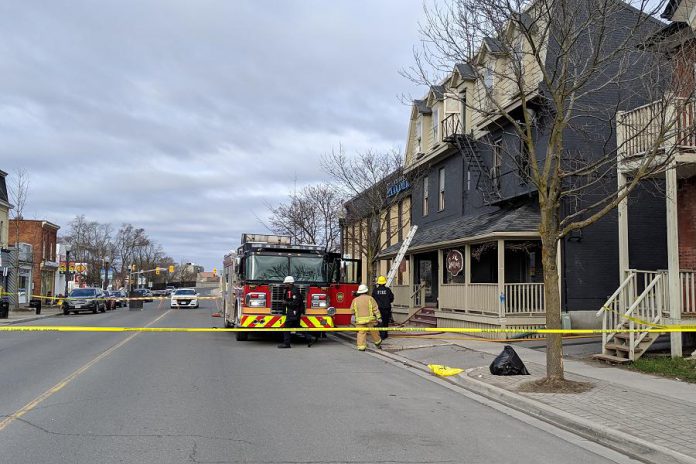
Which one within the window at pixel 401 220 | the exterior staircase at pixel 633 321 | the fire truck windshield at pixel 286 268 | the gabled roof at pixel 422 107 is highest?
the gabled roof at pixel 422 107

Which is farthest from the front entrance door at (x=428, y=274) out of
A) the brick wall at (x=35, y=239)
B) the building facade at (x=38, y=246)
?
the brick wall at (x=35, y=239)

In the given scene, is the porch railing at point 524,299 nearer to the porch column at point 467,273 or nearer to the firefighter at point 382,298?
the porch column at point 467,273

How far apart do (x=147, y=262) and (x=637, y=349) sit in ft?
381

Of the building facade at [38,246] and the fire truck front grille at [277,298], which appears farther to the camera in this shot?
the building facade at [38,246]

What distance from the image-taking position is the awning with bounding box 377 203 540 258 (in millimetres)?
16781

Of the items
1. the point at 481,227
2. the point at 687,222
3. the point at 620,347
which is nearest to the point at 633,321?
the point at 620,347

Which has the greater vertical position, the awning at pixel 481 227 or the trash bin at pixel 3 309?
the awning at pixel 481 227

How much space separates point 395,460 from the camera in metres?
5.84

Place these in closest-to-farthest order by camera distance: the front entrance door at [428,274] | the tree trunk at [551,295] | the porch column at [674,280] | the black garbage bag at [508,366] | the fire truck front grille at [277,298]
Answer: the tree trunk at [551,295], the black garbage bag at [508,366], the porch column at [674,280], the fire truck front grille at [277,298], the front entrance door at [428,274]

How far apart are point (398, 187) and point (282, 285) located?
10876 mm

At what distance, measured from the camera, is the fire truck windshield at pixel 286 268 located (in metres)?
16.6

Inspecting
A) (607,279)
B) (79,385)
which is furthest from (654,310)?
(79,385)

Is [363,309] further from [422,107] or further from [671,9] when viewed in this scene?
[422,107]

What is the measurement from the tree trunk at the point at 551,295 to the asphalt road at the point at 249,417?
1491mm
